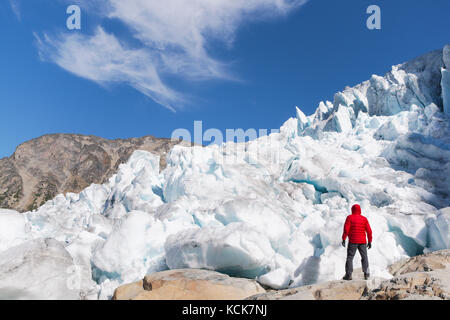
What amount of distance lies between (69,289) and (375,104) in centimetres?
2277

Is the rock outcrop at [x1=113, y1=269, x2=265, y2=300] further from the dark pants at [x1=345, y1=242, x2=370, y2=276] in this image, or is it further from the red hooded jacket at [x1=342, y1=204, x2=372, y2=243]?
the red hooded jacket at [x1=342, y1=204, x2=372, y2=243]

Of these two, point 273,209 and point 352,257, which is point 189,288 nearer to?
point 352,257

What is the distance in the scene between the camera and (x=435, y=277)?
411 cm

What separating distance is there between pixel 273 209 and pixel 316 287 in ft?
18.4

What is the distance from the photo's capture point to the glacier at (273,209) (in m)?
7.89

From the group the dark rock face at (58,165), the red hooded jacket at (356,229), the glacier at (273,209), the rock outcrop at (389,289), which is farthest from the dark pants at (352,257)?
the dark rock face at (58,165)

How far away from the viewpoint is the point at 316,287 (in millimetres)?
4633

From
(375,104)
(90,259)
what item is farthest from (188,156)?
(375,104)

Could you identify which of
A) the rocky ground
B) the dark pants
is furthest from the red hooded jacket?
the rocky ground

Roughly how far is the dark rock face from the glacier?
182 feet

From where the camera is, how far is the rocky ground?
3.80 metres

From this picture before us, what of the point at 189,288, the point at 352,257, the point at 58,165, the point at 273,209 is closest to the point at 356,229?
the point at 352,257
